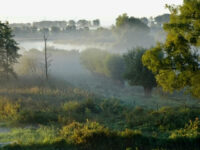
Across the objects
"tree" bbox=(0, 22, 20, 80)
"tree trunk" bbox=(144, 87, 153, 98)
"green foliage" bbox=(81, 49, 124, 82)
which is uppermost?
"tree" bbox=(0, 22, 20, 80)

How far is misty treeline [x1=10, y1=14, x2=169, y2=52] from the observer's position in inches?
5374

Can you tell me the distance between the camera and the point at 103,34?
18512cm

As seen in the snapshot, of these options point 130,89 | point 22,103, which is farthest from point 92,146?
point 130,89

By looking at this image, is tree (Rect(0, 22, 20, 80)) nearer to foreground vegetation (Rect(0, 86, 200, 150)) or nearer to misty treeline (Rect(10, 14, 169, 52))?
foreground vegetation (Rect(0, 86, 200, 150))

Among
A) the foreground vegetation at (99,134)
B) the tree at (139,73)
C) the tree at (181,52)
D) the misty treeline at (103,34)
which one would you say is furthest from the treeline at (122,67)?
the misty treeline at (103,34)

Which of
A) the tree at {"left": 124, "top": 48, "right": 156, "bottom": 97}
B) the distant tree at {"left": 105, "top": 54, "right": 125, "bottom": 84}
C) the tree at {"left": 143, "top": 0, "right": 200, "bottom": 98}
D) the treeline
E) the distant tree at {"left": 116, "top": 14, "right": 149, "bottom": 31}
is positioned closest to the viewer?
the tree at {"left": 143, "top": 0, "right": 200, "bottom": 98}

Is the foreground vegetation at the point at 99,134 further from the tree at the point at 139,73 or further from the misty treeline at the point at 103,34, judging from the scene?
the misty treeline at the point at 103,34

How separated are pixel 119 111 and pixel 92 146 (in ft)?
50.0

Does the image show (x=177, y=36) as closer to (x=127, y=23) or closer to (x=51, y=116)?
(x=51, y=116)

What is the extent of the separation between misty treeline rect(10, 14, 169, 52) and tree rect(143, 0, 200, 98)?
93469 millimetres

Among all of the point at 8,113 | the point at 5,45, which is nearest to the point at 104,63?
the point at 5,45

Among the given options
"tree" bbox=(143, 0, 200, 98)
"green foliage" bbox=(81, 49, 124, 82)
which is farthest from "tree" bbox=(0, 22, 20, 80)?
"tree" bbox=(143, 0, 200, 98)

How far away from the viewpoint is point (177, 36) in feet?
66.0

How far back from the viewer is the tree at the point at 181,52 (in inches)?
770
